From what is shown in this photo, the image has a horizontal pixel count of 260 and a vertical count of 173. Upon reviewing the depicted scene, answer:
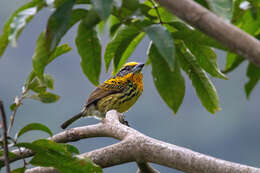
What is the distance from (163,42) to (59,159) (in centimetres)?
75

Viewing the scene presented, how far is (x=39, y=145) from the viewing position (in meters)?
1.40

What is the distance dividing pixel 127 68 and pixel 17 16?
13.6 feet

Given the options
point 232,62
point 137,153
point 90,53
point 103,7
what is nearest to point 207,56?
point 232,62

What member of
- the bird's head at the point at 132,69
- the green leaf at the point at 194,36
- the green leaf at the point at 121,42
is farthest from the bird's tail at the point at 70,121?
the green leaf at the point at 194,36

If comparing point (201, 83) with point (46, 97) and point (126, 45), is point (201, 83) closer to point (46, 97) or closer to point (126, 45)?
point (126, 45)

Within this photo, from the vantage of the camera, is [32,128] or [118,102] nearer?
[32,128]

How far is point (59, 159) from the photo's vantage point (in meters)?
1.44

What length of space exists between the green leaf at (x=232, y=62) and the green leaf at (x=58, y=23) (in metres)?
0.63

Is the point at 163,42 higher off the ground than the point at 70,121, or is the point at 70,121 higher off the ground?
the point at 163,42

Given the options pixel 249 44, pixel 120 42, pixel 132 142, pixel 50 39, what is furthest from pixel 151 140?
pixel 249 44

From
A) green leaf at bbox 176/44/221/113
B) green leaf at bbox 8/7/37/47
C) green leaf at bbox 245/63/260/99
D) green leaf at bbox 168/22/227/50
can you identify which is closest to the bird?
green leaf at bbox 176/44/221/113

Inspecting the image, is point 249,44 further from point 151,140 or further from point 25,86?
point 151,140

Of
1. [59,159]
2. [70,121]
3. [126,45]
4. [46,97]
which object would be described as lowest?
[70,121]

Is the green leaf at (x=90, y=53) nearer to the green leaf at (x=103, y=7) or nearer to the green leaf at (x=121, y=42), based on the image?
the green leaf at (x=121, y=42)
